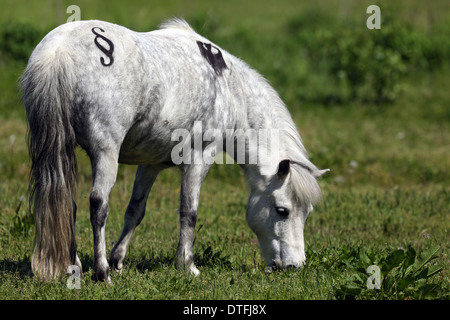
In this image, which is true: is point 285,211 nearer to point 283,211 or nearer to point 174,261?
point 283,211

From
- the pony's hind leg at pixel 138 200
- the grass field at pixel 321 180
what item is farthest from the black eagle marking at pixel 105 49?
the pony's hind leg at pixel 138 200

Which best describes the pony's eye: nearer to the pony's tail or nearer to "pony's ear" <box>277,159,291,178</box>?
"pony's ear" <box>277,159,291,178</box>

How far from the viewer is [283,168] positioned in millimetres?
5652

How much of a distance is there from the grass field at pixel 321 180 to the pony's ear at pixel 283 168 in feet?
2.33

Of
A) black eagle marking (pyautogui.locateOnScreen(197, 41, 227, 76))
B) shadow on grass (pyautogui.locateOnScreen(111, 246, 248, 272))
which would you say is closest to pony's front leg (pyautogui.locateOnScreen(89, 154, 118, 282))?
shadow on grass (pyautogui.locateOnScreen(111, 246, 248, 272))

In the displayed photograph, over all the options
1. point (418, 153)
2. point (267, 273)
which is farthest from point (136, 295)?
point (418, 153)

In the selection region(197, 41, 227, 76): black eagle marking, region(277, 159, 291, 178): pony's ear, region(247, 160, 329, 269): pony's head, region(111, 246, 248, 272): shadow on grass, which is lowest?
region(111, 246, 248, 272): shadow on grass

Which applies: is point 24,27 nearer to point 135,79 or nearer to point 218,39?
point 218,39

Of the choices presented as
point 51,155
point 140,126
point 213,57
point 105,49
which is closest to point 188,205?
point 140,126

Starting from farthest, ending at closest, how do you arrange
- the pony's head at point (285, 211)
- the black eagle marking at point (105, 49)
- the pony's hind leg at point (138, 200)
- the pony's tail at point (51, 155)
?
the pony's hind leg at point (138, 200) → the pony's head at point (285, 211) → the black eagle marking at point (105, 49) → the pony's tail at point (51, 155)

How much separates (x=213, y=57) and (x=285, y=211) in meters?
1.39

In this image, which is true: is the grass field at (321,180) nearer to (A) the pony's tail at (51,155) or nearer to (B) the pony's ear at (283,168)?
(A) the pony's tail at (51,155)

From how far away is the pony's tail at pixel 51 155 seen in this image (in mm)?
4438

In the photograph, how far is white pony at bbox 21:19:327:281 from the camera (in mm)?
4496
